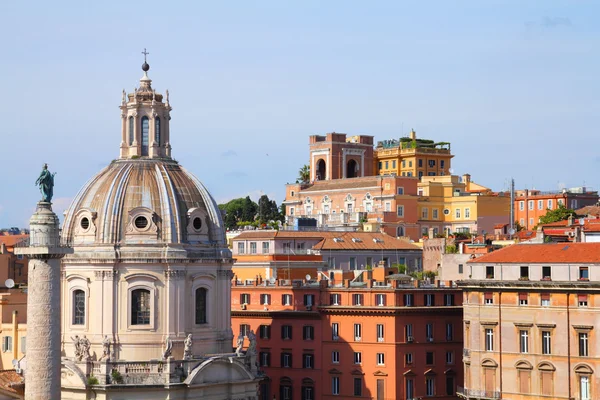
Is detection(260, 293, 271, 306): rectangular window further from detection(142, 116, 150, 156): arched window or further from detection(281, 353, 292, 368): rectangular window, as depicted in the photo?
detection(142, 116, 150, 156): arched window

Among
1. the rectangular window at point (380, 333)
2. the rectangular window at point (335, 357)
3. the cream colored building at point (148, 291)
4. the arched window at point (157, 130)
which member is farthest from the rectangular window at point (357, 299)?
the arched window at point (157, 130)

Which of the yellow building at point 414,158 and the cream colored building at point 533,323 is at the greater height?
the yellow building at point 414,158

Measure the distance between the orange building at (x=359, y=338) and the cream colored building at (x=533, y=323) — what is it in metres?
7.98

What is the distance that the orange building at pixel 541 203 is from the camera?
481ft

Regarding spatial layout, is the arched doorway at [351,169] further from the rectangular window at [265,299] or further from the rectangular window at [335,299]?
the rectangular window at [335,299]

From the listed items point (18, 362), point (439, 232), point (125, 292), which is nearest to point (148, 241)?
point (125, 292)

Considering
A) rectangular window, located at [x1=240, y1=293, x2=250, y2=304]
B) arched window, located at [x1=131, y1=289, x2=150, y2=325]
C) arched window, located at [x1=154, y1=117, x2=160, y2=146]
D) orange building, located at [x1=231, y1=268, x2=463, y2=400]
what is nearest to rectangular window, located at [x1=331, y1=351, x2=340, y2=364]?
orange building, located at [x1=231, y1=268, x2=463, y2=400]

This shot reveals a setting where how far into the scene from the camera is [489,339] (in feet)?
316

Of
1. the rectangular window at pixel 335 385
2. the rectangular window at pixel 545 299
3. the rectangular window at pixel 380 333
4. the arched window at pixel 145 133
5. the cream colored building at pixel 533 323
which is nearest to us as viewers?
the cream colored building at pixel 533 323

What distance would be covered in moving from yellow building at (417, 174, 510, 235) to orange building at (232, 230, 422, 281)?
1627 cm

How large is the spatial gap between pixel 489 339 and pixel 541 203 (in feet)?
174

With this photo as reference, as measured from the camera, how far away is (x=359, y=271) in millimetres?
119125

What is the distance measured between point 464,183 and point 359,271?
141 ft

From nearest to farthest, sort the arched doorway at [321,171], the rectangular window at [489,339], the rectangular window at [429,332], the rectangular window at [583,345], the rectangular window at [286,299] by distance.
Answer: the rectangular window at [583,345] < the rectangular window at [489,339] < the rectangular window at [429,332] < the rectangular window at [286,299] < the arched doorway at [321,171]
